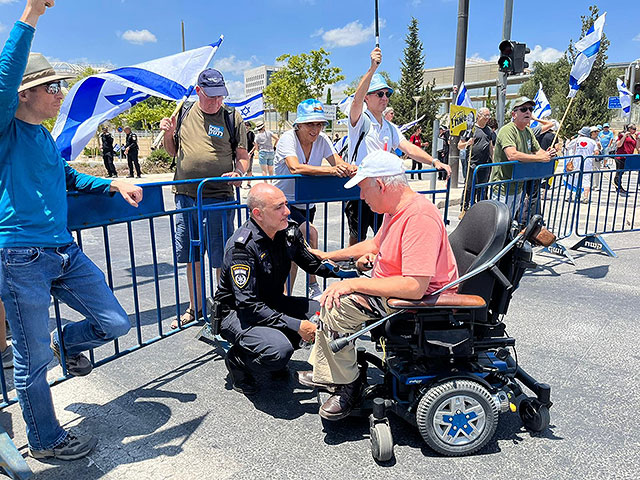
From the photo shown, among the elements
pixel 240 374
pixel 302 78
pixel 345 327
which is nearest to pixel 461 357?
pixel 345 327

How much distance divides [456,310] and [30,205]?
217cm

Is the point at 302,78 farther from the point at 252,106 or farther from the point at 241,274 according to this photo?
the point at 241,274

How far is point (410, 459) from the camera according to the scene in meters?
2.60

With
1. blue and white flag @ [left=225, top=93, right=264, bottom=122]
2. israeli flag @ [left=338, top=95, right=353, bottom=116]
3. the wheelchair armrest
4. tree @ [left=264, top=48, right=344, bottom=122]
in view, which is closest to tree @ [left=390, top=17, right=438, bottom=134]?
tree @ [left=264, top=48, right=344, bottom=122]

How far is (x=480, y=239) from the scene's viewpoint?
2832 mm

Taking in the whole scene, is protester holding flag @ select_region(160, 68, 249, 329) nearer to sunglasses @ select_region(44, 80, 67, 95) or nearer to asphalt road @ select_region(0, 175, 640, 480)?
asphalt road @ select_region(0, 175, 640, 480)

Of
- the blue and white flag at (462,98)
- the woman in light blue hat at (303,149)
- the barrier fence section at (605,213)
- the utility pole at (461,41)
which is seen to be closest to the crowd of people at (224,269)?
the woman in light blue hat at (303,149)

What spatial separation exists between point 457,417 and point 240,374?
1398 millimetres

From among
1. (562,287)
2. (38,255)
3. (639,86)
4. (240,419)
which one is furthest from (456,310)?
(639,86)

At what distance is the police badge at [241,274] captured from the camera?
117 inches

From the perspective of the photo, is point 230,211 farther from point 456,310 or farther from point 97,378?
point 456,310

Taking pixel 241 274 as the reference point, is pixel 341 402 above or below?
below

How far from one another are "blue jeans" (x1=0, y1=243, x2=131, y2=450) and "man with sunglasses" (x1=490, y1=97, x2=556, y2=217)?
4.30 metres

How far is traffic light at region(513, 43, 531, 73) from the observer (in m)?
9.65
